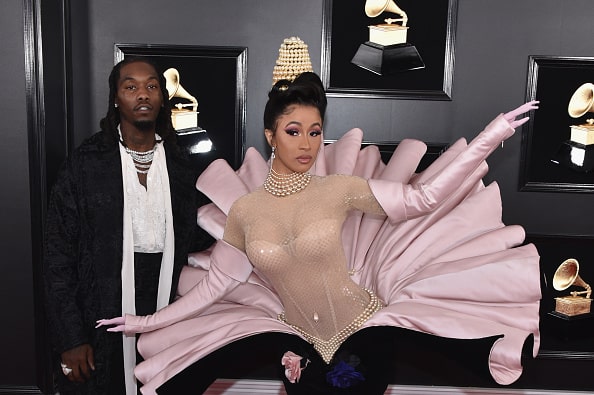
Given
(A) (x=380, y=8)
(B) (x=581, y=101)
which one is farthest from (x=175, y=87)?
(B) (x=581, y=101)

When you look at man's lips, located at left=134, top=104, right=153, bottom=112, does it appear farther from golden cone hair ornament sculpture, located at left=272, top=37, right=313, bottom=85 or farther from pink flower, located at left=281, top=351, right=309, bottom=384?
pink flower, located at left=281, top=351, right=309, bottom=384

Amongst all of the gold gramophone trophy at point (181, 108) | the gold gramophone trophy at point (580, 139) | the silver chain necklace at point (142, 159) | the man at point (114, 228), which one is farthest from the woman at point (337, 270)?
the gold gramophone trophy at point (580, 139)

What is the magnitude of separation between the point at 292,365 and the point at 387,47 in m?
2.09

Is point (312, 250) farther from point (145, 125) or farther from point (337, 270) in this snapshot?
point (145, 125)

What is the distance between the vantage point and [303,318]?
2.74 m

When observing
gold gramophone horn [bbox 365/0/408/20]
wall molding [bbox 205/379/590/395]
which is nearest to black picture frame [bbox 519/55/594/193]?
gold gramophone horn [bbox 365/0/408/20]

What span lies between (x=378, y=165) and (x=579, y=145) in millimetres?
1571

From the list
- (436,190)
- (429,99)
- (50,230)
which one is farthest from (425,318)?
(429,99)

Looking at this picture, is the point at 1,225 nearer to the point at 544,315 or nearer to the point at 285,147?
the point at 285,147

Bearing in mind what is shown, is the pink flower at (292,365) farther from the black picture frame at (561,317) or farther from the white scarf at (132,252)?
the black picture frame at (561,317)

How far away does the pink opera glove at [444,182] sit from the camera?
246 centimetres

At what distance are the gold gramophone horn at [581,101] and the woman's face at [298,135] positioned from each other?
2.17 metres

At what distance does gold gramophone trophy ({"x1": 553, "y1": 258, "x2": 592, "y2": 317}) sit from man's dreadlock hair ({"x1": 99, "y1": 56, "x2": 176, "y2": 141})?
2.47 m

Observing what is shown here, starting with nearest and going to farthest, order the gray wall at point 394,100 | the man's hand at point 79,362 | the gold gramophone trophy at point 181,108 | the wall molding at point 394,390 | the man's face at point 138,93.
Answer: the man's face at point 138,93, the man's hand at point 79,362, the gray wall at point 394,100, the gold gramophone trophy at point 181,108, the wall molding at point 394,390
